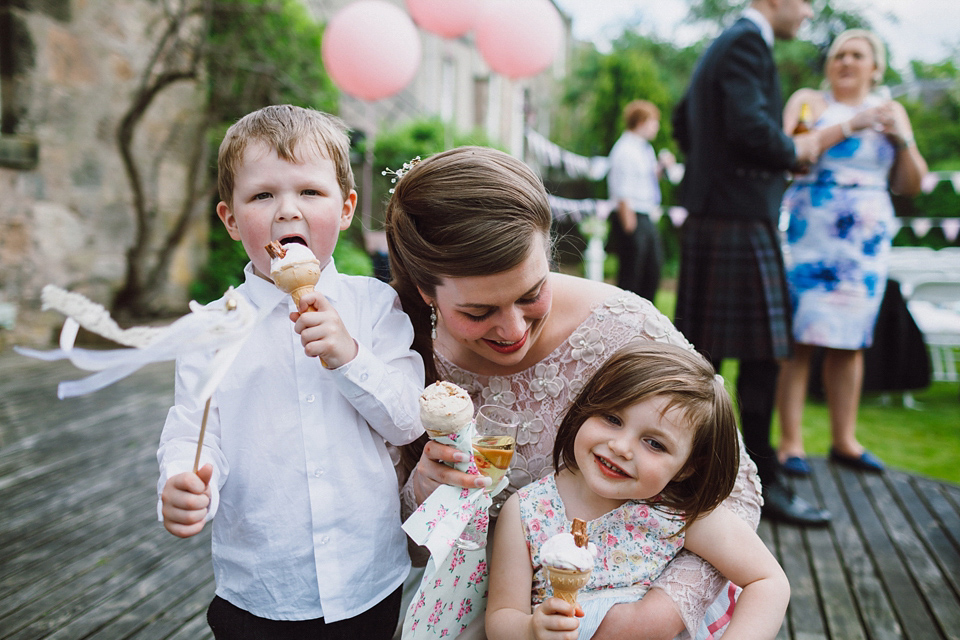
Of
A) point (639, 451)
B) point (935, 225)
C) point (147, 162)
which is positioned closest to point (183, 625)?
point (639, 451)

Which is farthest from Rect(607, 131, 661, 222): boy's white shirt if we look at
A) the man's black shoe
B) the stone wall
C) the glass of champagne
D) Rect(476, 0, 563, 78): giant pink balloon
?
the glass of champagne

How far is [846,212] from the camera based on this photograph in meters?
3.18

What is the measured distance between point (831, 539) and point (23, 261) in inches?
215

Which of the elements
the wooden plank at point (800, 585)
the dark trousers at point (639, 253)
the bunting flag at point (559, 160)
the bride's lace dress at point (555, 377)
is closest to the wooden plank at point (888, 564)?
the wooden plank at point (800, 585)

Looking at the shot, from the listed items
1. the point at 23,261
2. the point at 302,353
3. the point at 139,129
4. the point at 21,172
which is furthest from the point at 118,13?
the point at 302,353

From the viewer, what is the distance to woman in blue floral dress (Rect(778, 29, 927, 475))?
10.4ft

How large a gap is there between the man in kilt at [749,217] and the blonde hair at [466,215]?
1631 mm

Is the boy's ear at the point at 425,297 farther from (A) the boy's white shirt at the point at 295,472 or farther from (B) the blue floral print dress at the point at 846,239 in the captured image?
(B) the blue floral print dress at the point at 846,239

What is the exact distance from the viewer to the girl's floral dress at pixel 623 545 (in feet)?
4.51

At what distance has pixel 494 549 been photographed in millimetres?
1411

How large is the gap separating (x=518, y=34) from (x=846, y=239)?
4426 mm

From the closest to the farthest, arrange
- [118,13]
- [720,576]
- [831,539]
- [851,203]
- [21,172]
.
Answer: [720,576]
[831,539]
[851,203]
[21,172]
[118,13]

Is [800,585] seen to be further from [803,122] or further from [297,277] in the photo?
[297,277]

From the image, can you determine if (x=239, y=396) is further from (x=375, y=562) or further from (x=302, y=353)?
(x=375, y=562)
